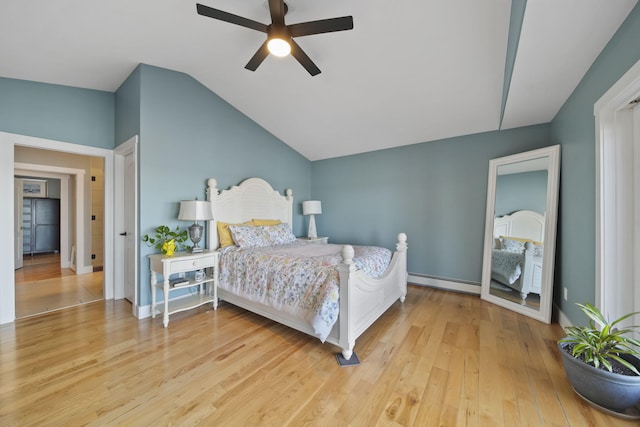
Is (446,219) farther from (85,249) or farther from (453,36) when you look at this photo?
(85,249)

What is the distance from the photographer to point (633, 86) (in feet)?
4.78

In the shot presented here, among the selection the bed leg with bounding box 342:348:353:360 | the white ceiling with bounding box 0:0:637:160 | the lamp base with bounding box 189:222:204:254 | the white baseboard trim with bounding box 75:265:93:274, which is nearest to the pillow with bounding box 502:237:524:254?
the white ceiling with bounding box 0:0:637:160

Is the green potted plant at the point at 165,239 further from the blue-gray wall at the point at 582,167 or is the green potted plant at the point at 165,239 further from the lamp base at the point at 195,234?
the blue-gray wall at the point at 582,167

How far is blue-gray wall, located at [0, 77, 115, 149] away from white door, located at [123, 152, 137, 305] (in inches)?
19.5

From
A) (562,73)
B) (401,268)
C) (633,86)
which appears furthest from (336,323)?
(562,73)

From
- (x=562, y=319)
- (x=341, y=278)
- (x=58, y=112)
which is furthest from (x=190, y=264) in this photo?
(x=562, y=319)

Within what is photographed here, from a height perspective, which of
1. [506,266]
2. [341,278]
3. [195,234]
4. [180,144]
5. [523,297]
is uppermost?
[180,144]

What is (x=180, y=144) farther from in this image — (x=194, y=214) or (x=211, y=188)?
(x=194, y=214)

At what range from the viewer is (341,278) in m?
2.06

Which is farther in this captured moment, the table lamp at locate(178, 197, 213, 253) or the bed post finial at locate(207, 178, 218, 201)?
the bed post finial at locate(207, 178, 218, 201)

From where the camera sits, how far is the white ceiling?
184cm

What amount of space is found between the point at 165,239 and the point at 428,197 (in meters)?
3.76

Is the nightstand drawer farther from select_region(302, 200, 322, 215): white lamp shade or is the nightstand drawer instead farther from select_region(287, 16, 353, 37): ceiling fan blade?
select_region(287, 16, 353, 37): ceiling fan blade

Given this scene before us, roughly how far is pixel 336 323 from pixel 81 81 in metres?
4.09
